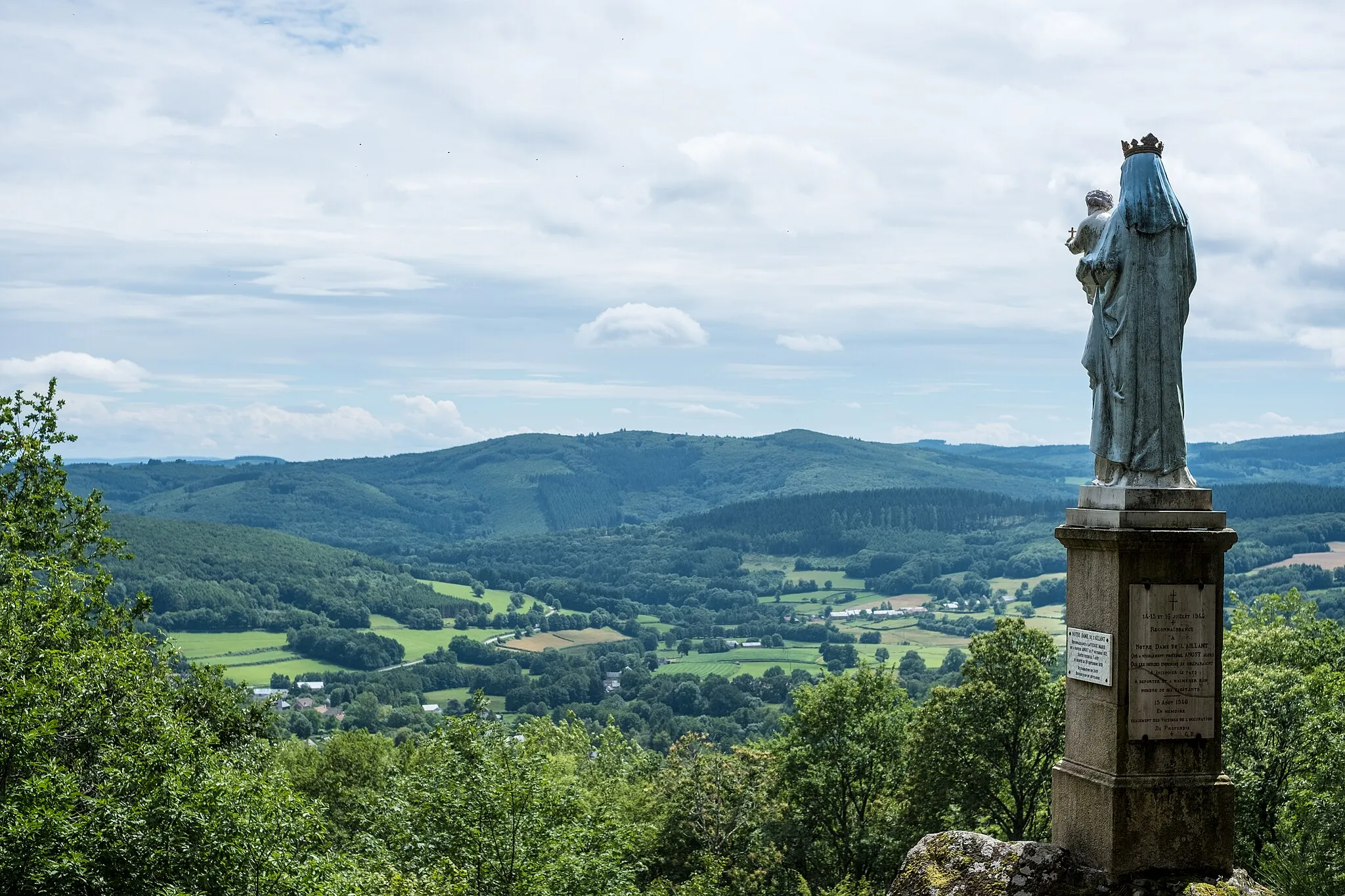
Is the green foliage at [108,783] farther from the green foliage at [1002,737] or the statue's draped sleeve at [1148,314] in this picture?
the green foliage at [1002,737]

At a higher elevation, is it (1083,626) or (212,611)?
(1083,626)

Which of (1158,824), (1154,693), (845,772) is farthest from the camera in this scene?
(845,772)

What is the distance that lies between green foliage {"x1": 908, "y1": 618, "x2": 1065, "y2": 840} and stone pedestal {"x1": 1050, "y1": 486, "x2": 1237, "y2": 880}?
2251 cm

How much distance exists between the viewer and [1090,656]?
14328 millimetres

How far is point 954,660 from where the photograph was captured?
15188 cm

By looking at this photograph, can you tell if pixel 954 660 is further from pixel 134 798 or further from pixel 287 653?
pixel 134 798

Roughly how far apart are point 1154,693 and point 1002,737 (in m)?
23.5

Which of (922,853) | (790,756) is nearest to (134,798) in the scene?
(922,853)

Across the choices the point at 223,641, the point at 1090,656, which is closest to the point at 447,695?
the point at 223,641

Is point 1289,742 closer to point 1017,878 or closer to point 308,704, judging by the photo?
point 1017,878

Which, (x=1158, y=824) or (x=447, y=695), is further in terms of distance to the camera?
(x=447, y=695)

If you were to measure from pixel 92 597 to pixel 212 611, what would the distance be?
181 meters

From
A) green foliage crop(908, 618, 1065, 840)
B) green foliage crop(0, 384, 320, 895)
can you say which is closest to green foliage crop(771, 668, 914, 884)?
green foliage crop(908, 618, 1065, 840)

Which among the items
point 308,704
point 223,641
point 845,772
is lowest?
point 308,704
